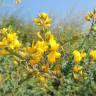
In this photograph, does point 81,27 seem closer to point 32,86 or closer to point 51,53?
point 32,86

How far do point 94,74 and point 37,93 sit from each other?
2.83 ft

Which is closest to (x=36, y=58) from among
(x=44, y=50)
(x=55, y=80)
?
(x=44, y=50)

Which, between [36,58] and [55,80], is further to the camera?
[55,80]

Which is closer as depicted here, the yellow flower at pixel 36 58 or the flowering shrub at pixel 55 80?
the yellow flower at pixel 36 58

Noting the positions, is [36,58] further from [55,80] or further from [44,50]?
[55,80]

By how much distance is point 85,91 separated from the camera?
3.49 m

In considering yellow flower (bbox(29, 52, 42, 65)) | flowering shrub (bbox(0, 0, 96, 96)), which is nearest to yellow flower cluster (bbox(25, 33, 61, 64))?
yellow flower (bbox(29, 52, 42, 65))

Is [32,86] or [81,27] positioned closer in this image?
[32,86]

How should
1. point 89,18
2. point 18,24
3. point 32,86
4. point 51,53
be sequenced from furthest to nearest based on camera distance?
point 18,24
point 89,18
point 32,86
point 51,53

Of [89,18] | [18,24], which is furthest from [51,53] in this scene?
[18,24]

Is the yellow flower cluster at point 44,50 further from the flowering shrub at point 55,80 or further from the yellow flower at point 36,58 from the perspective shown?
the flowering shrub at point 55,80

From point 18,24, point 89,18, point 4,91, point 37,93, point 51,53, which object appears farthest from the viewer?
point 18,24

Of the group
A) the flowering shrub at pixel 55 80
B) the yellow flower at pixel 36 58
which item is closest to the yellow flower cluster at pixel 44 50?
Answer: the yellow flower at pixel 36 58

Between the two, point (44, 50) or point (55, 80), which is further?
point (55, 80)
